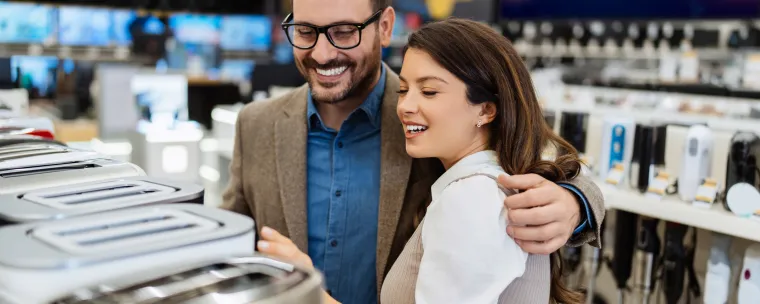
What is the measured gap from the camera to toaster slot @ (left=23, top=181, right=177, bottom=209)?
0.87 metres

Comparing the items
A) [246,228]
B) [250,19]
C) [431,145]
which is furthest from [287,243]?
[250,19]

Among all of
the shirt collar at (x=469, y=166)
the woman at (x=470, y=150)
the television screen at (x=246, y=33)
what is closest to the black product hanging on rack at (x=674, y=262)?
the woman at (x=470, y=150)

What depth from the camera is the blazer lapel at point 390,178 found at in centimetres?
167

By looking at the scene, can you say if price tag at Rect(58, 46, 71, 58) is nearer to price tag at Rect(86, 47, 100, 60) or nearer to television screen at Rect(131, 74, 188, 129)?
price tag at Rect(86, 47, 100, 60)

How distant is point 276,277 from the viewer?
2.48ft

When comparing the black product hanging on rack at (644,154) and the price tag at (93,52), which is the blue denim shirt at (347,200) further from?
the price tag at (93,52)

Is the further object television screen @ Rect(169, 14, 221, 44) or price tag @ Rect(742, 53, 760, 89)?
television screen @ Rect(169, 14, 221, 44)

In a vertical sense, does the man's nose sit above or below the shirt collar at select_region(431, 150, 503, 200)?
above

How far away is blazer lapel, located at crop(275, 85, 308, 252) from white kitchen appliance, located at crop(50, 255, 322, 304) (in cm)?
Result: 96

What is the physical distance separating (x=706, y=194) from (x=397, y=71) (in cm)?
213

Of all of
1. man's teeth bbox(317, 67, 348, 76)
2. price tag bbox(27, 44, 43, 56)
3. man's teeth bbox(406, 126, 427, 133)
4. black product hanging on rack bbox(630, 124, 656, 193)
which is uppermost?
man's teeth bbox(317, 67, 348, 76)

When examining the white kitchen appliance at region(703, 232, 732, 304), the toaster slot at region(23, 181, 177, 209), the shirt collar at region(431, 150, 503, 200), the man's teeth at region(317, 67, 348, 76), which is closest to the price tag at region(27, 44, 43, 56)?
the man's teeth at region(317, 67, 348, 76)

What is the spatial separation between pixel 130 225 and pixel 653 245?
7.71 feet

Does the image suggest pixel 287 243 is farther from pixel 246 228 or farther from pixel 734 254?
pixel 734 254
